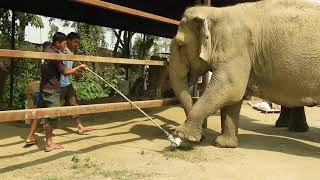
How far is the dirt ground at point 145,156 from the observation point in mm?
5523

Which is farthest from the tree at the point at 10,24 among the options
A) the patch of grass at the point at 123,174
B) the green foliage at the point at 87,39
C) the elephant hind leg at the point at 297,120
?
the patch of grass at the point at 123,174

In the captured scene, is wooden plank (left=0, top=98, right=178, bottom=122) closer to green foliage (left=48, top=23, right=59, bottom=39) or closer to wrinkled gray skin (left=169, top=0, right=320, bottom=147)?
wrinkled gray skin (left=169, top=0, right=320, bottom=147)

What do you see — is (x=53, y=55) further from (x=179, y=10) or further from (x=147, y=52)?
(x=147, y=52)

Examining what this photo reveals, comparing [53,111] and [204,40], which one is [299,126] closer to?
[204,40]

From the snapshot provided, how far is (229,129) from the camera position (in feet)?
23.9

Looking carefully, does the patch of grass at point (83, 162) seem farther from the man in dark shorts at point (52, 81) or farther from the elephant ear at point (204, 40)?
the elephant ear at point (204, 40)

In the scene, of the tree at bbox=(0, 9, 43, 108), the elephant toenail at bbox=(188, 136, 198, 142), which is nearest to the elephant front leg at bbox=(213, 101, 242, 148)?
the elephant toenail at bbox=(188, 136, 198, 142)

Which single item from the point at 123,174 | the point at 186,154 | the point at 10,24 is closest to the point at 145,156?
the point at 186,154

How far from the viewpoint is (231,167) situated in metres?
6.00

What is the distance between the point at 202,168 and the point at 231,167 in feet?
1.26

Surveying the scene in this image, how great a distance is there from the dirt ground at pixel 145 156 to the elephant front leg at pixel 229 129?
14 centimetres

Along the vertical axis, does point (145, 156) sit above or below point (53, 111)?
below

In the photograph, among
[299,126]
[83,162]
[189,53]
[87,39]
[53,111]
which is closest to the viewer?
[53,111]

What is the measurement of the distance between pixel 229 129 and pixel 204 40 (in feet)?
4.59
